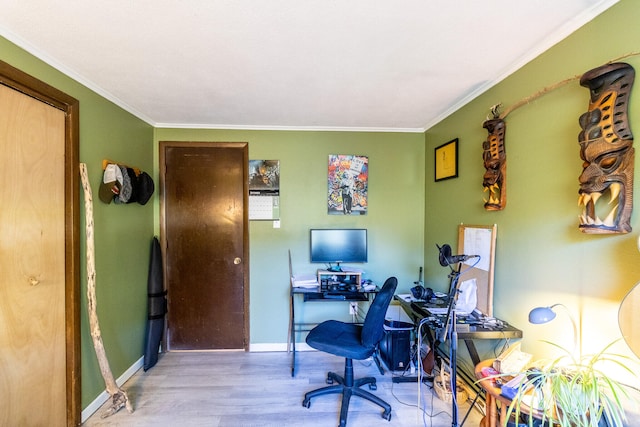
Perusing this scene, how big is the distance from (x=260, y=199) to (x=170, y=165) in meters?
1.00

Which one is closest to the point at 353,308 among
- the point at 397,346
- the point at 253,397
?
the point at 397,346

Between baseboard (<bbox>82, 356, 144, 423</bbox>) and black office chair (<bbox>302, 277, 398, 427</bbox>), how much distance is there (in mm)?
1530

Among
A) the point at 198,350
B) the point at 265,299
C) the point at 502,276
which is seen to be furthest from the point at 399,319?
the point at 198,350

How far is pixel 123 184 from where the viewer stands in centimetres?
226

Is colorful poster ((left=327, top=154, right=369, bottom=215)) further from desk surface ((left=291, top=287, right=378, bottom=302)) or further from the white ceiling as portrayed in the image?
desk surface ((left=291, top=287, right=378, bottom=302))

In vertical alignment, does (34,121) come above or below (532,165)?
above

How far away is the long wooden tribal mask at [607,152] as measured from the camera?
1.15 meters

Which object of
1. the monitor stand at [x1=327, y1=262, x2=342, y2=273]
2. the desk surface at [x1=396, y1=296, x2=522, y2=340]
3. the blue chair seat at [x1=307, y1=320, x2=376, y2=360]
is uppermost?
the monitor stand at [x1=327, y1=262, x2=342, y2=273]

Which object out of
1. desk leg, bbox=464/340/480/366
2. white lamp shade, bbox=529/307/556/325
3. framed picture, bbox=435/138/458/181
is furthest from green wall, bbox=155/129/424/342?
white lamp shade, bbox=529/307/556/325

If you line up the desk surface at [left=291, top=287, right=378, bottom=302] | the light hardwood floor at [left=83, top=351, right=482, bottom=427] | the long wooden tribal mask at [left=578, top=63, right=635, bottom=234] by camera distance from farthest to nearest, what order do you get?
the desk surface at [left=291, top=287, right=378, bottom=302] → the light hardwood floor at [left=83, top=351, right=482, bottom=427] → the long wooden tribal mask at [left=578, top=63, right=635, bottom=234]

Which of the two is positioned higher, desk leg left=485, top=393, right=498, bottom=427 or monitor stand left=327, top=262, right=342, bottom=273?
monitor stand left=327, top=262, right=342, bottom=273

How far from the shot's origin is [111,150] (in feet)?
7.44

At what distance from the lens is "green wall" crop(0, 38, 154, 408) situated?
1947 millimetres

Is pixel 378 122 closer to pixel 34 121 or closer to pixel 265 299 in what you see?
pixel 265 299
